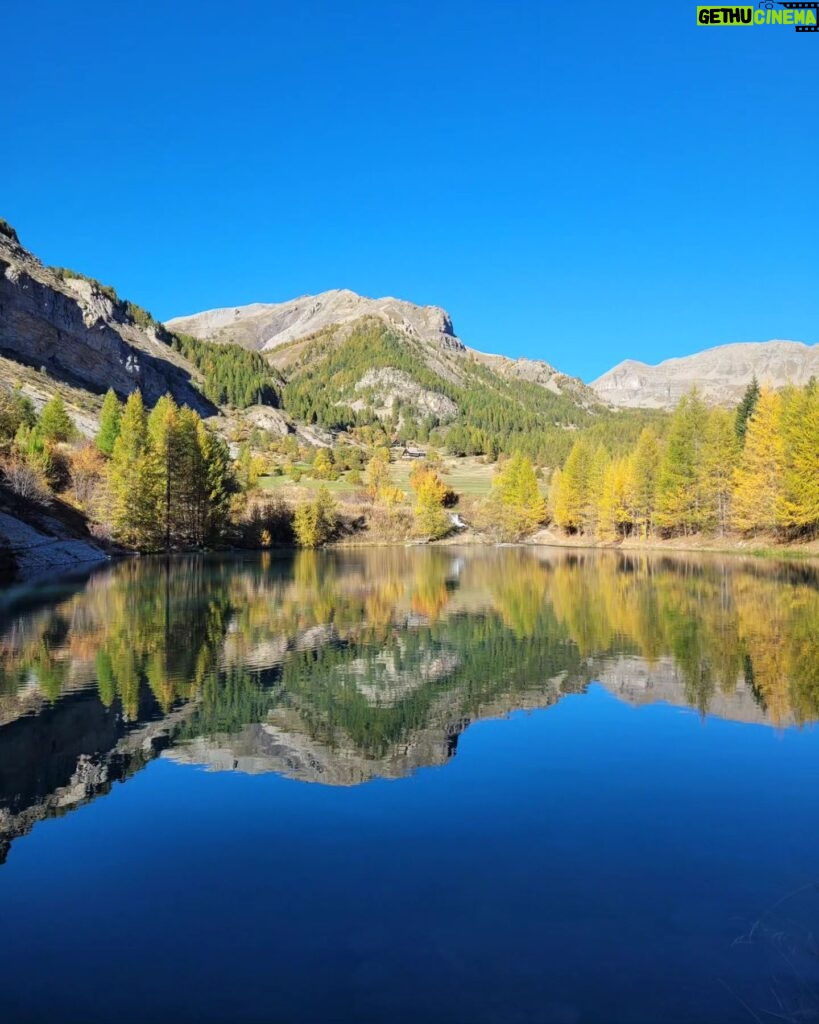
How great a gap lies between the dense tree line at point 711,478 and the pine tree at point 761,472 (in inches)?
3.6

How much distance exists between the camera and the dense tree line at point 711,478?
5844 centimetres

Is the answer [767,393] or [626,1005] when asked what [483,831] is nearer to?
[626,1005]

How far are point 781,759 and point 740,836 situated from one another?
3535 millimetres

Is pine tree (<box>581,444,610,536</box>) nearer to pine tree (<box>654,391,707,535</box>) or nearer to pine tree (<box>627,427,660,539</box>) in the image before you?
pine tree (<box>627,427,660,539</box>)

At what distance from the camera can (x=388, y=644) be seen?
22594 millimetres

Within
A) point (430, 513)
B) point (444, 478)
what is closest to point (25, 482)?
point (430, 513)

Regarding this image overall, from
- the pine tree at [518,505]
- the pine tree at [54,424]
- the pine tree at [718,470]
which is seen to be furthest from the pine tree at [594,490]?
the pine tree at [54,424]

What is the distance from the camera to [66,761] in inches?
448

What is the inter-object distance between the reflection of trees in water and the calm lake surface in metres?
0.18

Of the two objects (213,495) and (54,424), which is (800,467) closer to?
(213,495)

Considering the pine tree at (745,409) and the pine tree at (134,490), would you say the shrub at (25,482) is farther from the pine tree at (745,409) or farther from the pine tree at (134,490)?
the pine tree at (745,409)

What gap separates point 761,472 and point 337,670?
56.6 meters

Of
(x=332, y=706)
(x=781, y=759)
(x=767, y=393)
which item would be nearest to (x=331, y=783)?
(x=332, y=706)

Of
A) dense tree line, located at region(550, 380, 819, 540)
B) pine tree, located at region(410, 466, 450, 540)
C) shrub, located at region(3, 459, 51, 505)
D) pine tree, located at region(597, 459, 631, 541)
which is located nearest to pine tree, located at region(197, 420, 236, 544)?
shrub, located at region(3, 459, 51, 505)
